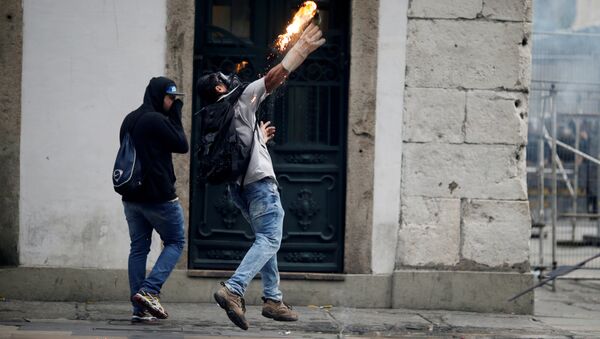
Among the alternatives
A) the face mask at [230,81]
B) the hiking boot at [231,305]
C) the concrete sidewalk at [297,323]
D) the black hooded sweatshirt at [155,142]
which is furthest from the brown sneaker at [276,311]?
the face mask at [230,81]

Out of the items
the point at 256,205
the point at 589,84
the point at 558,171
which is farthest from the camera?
the point at 558,171

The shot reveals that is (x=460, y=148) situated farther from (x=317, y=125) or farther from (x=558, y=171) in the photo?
(x=558, y=171)

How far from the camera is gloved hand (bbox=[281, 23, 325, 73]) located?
325 inches

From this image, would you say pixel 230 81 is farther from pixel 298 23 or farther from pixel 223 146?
pixel 298 23

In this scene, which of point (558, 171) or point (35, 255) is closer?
point (35, 255)

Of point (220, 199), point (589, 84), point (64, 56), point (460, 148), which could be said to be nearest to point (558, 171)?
point (589, 84)

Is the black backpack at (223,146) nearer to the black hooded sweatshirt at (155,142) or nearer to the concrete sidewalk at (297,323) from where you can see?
the black hooded sweatshirt at (155,142)

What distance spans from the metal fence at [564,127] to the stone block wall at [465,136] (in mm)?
2339

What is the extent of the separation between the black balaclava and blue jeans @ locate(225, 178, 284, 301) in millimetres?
985

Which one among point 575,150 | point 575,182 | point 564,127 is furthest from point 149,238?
point 575,182

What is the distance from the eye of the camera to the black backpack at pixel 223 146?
8.49m

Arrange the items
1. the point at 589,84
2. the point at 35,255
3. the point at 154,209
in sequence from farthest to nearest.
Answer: the point at 589,84 < the point at 35,255 < the point at 154,209

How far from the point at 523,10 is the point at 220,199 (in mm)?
3288

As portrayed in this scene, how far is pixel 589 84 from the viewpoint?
1373 cm
